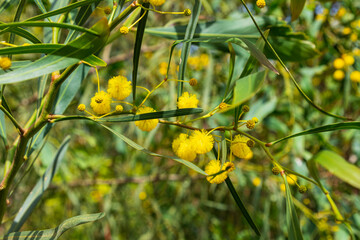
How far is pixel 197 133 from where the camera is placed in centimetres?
51

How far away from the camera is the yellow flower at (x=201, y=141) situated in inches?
19.7

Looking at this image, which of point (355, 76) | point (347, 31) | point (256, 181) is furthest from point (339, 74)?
point (256, 181)

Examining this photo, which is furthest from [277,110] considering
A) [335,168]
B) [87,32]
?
[87,32]

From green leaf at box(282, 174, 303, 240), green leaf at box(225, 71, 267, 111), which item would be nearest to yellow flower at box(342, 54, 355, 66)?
green leaf at box(282, 174, 303, 240)

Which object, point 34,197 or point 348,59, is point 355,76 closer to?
point 348,59

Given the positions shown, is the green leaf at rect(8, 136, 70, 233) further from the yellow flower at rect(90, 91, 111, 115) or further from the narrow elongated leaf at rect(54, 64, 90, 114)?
the yellow flower at rect(90, 91, 111, 115)

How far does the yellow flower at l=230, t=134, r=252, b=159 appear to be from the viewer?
0.52m

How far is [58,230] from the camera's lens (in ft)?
1.66

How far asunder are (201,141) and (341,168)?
1.29ft

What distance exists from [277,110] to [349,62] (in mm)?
387

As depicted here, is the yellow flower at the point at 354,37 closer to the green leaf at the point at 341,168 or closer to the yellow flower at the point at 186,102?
the green leaf at the point at 341,168

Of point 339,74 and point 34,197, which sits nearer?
point 34,197

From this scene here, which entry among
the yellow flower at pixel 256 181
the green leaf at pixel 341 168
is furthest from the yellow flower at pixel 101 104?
the yellow flower at pixel 256 181

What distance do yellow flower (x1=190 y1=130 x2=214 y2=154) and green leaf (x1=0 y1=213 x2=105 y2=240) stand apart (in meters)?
0.18
